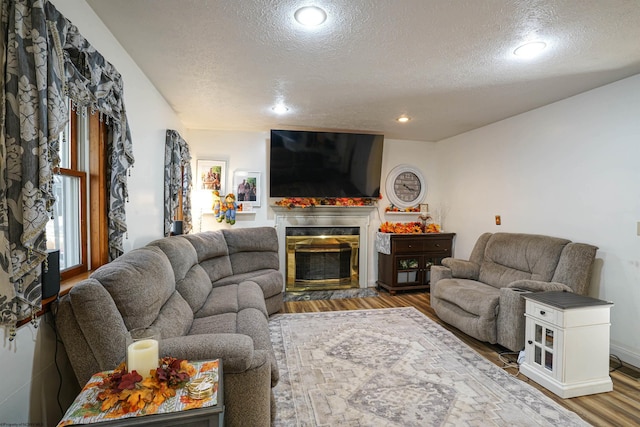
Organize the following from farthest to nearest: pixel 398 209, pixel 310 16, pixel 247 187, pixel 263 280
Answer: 1. pixel 398 209
2. pixel 247 187
3. pixel 263 280
4. pixel 310 16

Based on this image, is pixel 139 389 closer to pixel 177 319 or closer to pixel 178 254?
pixel 177 319

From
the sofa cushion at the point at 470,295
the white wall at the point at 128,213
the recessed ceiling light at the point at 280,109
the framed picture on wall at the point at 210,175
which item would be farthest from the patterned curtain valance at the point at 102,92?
the sofa cushion at the point at 470,295

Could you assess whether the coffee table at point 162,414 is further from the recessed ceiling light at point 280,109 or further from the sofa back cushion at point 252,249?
the recessed ceiling light at point 280,109

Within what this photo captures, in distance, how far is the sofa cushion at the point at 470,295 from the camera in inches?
111

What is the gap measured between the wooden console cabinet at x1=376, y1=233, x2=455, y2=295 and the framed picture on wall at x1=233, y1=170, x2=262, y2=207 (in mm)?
2160

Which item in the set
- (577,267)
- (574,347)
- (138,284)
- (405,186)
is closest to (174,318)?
(138,284)

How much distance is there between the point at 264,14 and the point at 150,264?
1.66 meters

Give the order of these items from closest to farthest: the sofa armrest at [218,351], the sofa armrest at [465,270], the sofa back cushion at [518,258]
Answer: the sofa armrest at [218,351]
the sofa back cushion at [518,258]
the sofa armrest at [465,270]

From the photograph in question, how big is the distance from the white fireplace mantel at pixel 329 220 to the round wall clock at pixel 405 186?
1.43 ft

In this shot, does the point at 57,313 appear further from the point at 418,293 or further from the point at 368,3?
the point at 418,293

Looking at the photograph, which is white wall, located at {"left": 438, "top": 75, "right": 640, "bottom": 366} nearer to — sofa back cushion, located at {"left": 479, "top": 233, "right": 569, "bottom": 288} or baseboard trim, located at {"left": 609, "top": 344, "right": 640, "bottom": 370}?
baseboard trim, located at {"left": 609, "top": 344, "right": 640, "bottom": 370}

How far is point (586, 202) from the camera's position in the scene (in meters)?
2.92

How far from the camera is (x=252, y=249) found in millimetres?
3945

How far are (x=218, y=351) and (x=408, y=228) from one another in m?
3.93
